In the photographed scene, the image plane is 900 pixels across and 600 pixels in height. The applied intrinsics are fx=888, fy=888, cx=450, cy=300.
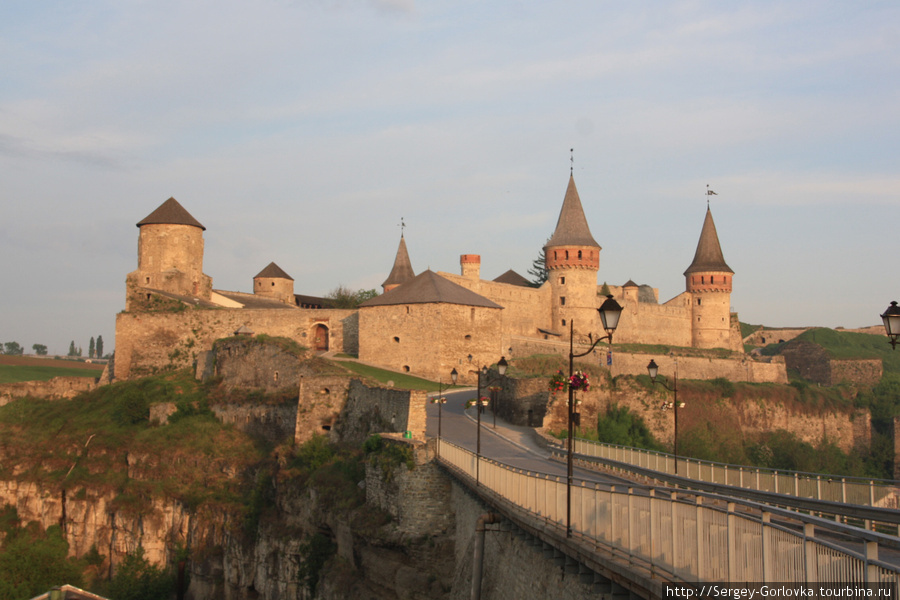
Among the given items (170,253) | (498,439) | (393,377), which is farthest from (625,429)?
(170,253)

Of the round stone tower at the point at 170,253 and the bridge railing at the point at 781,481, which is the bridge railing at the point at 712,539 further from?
the round stone tower at the point at 170,253

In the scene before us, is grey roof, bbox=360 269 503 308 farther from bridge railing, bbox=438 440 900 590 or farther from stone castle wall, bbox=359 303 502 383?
bridge railing, bbox=438 440 900 590

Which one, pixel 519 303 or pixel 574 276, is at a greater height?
pixel 574 276

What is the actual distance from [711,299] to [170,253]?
151 feet

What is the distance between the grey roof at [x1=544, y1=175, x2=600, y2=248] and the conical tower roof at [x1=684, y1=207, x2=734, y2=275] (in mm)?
14767

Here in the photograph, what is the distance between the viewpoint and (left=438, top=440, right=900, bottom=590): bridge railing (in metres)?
7.40

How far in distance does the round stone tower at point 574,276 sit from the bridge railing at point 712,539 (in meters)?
53.4

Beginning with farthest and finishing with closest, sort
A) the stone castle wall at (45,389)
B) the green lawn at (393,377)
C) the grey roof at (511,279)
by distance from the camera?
the grey roof at (511,279) → the stone castle wall at (45,389) → the green lawn at (393,377)

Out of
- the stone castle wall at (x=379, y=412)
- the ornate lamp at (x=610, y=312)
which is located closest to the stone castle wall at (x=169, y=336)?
the stone castle wall at (x=379, y=412)

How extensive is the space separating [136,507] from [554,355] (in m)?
28.8

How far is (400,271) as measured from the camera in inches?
2881

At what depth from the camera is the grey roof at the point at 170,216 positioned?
5731 cm

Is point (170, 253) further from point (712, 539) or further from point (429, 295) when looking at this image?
point (712, 539)

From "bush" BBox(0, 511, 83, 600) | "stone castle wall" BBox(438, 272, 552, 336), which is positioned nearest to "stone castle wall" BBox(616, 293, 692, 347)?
"stone castle wall" BBox(438, 272, 552, 336)
